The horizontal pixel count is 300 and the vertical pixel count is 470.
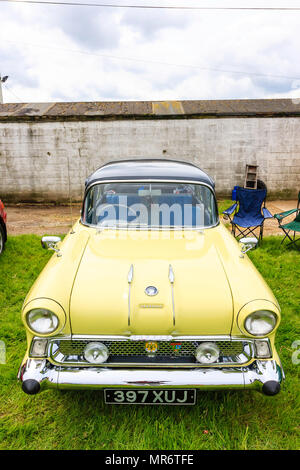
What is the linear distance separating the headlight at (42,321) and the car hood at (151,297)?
12 centimetres

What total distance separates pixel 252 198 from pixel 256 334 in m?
3.96

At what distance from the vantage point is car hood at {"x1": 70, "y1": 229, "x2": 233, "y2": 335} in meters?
1.99

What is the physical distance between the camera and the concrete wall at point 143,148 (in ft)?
31.1

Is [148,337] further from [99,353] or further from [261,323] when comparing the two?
[261,323]

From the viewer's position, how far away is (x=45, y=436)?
217 centimetres

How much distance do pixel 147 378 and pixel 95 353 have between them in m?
0.38

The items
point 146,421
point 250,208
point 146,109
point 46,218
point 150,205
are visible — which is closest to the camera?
point 146,421

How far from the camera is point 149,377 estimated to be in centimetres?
199

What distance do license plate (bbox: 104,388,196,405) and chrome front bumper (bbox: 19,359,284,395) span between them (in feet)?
0.18

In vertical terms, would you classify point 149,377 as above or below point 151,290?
below

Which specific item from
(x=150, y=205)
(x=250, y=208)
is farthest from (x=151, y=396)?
(x=250, y=208)

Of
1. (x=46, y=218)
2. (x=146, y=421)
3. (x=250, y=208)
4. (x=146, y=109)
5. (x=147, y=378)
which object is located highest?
(x=146, y=109)

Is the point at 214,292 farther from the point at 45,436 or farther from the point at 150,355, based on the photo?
the point at 45,436

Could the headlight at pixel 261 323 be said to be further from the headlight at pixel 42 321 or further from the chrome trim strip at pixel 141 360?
the headlight at pixel 42 321
